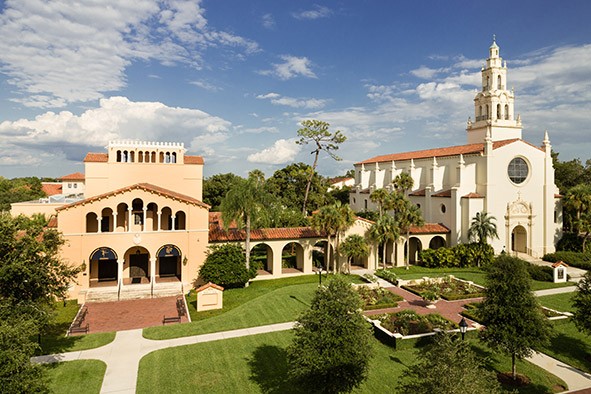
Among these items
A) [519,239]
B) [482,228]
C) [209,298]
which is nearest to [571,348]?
[482,228]

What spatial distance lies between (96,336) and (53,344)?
217 cm

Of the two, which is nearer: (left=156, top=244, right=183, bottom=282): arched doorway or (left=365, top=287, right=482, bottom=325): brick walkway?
(left=365, top=287, right=482, bottom=325): brick walkway

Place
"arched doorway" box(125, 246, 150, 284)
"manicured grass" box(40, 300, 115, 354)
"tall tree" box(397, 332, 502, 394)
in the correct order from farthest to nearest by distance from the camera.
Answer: "arched doorway" box(125, 246, 150, 284) < "manicured grass" box(40, 300, 115, 354) < "tall tree" box(397, 332, 502, 394)

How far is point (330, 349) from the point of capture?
1354 cm

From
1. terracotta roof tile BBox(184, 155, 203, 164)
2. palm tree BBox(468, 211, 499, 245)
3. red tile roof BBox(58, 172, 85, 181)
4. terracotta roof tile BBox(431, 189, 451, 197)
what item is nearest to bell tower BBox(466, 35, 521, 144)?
terracotta roof tile BBox(431, 189, 451, 197)

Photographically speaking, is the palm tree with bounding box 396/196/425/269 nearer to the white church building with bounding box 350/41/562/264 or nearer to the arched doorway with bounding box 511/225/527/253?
the white church building with bounding box 350/41/562/264

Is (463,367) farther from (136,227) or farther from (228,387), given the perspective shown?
(136,227)

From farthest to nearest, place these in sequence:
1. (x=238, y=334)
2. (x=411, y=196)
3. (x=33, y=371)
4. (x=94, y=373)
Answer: (x=411, y=196) < (x=238, y=334) < (x=94, y=373) < (x=33, y=371)

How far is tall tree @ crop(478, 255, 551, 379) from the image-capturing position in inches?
666

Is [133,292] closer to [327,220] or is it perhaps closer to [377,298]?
[327,220]

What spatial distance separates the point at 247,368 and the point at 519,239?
135 ft

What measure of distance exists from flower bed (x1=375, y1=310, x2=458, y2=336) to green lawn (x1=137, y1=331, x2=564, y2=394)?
1176 millimetres

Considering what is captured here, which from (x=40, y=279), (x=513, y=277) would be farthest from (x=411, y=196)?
(x=40, y=279)

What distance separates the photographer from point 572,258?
41812 millimetres
